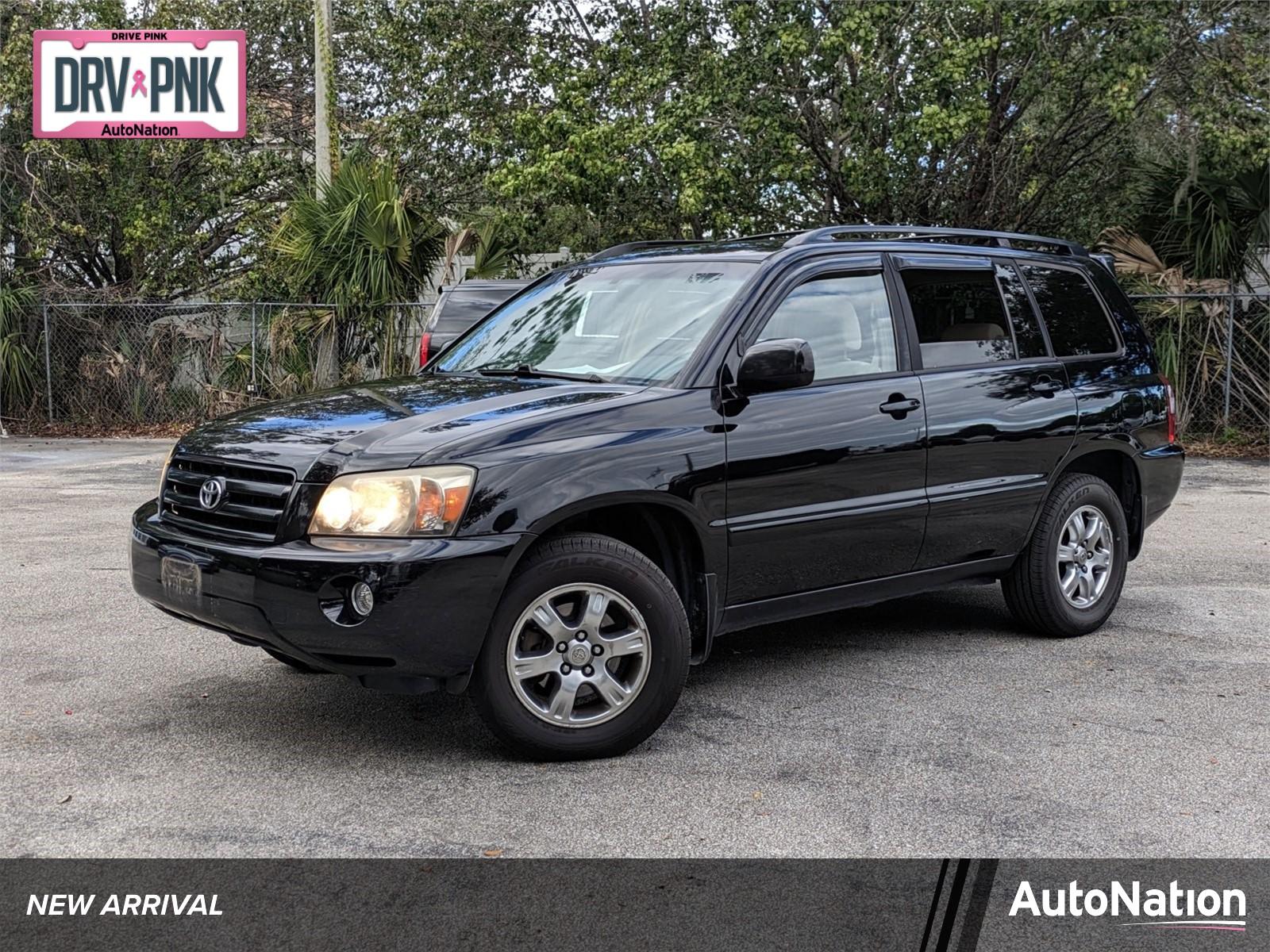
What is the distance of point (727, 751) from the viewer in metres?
4.81

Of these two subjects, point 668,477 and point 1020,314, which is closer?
point 668,477

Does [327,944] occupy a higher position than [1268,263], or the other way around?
[1268,263]

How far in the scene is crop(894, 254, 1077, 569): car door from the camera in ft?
19.2

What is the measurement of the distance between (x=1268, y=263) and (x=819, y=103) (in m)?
5.71

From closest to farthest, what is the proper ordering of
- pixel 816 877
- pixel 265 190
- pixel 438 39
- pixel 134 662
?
1. pixel 816 877
2. pixel 134 662
3. pixel 438 39
4. pixel 265 190

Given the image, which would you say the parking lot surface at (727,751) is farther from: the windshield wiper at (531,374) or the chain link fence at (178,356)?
the chain link fence at (178,356)

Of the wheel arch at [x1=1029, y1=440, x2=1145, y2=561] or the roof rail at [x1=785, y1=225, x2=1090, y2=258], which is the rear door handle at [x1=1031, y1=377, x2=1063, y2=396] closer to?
the wheel arch at [x1=1029, y1=440, x2=1145, y2=561]

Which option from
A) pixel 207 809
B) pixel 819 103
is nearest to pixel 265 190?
pixel 819 103

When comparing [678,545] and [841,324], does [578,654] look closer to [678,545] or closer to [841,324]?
[678,545]

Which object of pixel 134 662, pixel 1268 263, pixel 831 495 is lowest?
pixel 134 662

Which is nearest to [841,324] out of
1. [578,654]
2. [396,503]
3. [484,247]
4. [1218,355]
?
[578,654]

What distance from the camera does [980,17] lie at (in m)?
15.7

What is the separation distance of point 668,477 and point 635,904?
5.65 ft

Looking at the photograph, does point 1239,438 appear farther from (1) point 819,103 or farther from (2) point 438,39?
(2) point 438,39
